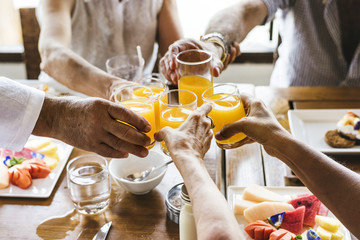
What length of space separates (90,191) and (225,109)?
53 cm

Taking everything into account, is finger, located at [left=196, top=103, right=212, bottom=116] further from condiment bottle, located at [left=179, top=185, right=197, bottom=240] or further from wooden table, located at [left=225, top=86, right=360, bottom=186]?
wooden table, located at [left=225, top=86, right=360, bottom=186]

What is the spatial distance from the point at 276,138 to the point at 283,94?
97 centimetres

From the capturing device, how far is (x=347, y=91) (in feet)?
6.72

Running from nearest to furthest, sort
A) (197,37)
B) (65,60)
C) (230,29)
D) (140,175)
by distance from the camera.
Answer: (140,175), (65,60), (230,29), (197,37)

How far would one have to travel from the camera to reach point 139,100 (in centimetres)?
127

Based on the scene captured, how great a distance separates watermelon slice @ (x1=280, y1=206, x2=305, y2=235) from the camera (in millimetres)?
1178

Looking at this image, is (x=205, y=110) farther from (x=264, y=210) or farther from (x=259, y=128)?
(x=264, y=210)

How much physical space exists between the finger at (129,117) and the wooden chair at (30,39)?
1643 mm

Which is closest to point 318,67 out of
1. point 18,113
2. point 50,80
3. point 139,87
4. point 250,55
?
point 250,55

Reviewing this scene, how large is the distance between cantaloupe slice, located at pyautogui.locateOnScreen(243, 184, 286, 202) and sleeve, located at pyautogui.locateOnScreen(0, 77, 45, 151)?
77cm

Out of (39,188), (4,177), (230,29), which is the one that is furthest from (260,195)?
(230,29)

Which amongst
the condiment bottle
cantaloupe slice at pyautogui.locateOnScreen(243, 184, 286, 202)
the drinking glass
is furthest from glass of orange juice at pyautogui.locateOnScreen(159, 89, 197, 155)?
the drinking glass

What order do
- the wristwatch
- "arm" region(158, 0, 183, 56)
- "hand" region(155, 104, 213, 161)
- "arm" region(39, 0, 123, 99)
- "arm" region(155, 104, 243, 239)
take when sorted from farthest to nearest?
"arm" region(158, 0, 183, 56)
the wristwatch
"arm" region(39, 0, 123, 99)
"hand" region(155, 104, 213, 161)
"arm" region(155, 104, 243, 239)

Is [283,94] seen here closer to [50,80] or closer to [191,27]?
[50,80]
